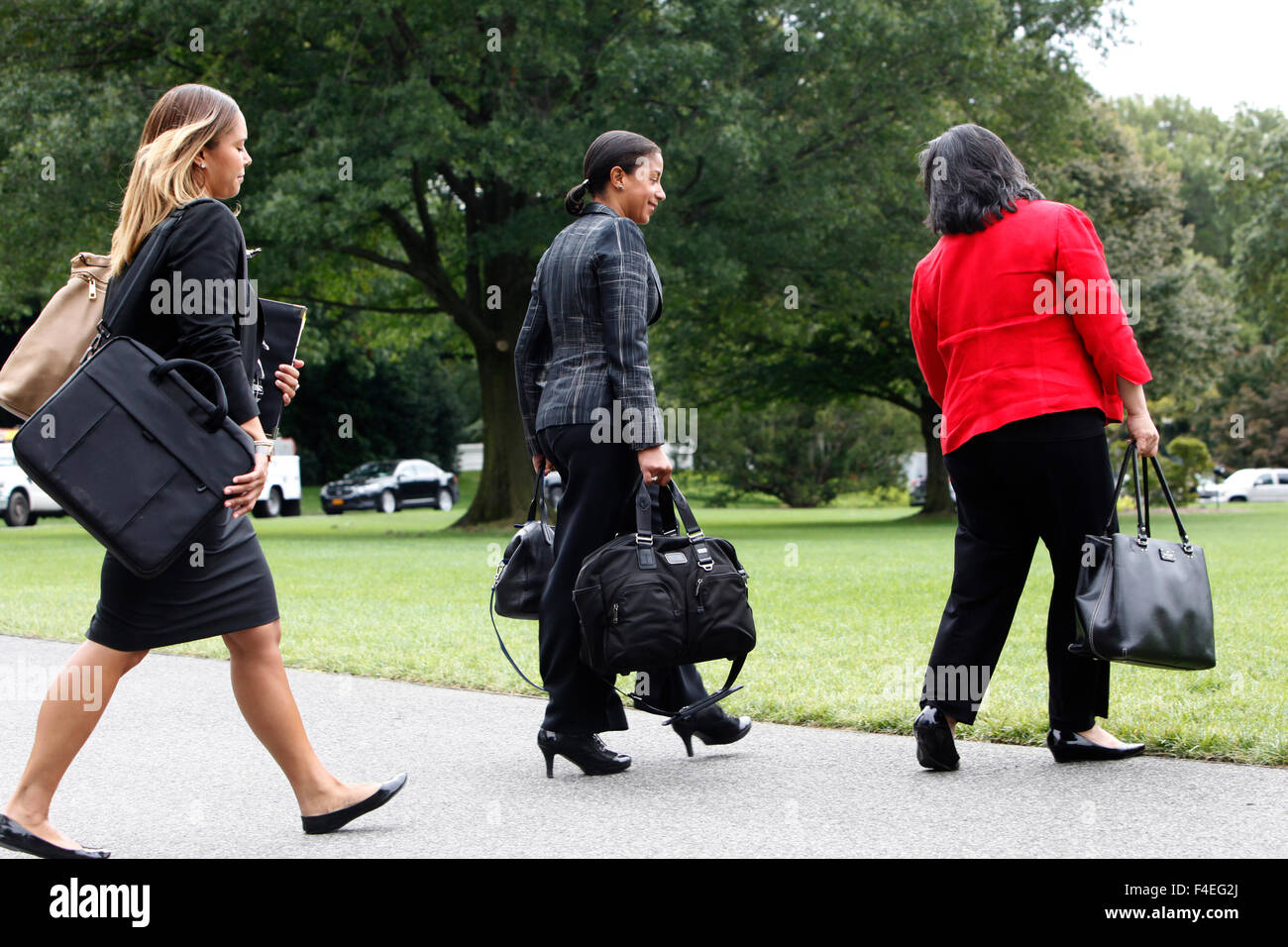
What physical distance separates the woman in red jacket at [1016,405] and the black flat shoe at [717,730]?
Answer: 2.34 feet

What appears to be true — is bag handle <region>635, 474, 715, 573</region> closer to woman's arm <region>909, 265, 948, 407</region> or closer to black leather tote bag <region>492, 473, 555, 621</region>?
black leather tote bag <region>492, 473, 555, 621</region>

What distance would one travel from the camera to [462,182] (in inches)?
926

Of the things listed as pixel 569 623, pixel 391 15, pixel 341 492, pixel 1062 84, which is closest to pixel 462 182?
pixel 391 15

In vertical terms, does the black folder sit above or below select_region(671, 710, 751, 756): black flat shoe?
above

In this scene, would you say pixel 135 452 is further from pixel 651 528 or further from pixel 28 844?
pixel 651 528

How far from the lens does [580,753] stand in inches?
176

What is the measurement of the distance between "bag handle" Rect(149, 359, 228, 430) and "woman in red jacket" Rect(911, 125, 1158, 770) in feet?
7.47

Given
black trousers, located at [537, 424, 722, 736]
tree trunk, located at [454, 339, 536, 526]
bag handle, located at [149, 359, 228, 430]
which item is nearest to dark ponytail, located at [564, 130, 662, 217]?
black trousers, located at [537, 424, 722, 736]

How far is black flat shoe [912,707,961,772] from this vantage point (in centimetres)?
435

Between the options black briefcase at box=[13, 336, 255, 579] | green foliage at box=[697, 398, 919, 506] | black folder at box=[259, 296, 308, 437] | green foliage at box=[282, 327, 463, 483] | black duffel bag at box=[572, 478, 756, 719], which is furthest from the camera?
green foliage at box=[282, 327, 463, 483]

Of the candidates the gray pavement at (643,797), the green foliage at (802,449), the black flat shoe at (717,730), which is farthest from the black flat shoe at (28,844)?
the green foliage at (802,449)

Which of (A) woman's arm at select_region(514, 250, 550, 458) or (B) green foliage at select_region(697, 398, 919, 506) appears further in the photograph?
(B) green foliage at select_region(697, 398, 919, 506)
